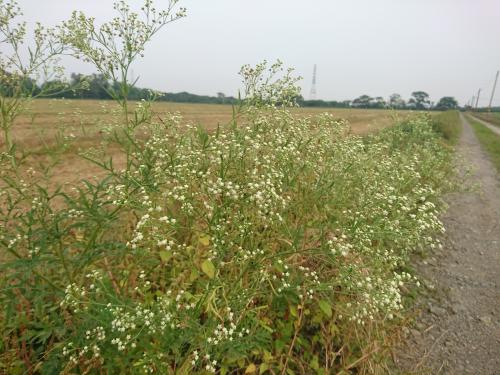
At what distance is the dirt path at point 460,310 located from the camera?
3.34 m

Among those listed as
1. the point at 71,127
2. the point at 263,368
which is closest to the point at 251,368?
the point at 263,368

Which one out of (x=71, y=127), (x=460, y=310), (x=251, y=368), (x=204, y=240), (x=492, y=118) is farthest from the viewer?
(x=492, y=118)

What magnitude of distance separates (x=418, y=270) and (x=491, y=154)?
54.9ft

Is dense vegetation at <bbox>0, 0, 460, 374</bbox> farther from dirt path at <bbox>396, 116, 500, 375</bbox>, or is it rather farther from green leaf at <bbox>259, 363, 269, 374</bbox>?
dirt path at <bbox>396, 116, 500, 375</bbox>

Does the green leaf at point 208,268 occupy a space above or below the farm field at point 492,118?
above

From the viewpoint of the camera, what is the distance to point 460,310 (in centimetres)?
416

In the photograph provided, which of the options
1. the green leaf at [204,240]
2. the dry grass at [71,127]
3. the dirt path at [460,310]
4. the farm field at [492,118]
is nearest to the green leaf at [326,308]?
the dirt path at [460,310]

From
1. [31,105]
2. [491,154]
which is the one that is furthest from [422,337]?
[491,154]

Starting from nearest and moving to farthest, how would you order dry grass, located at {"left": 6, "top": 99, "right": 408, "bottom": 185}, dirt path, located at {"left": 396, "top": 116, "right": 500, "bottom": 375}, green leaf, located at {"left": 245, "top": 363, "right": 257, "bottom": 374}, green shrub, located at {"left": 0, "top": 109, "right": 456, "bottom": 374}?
green shrub, located at {"left": 0, "top": 109, "right": 456, "bottom": 374}
green leaf, located at {"left": 245, "top": 363, "right": 257, "bottom": 374}
dirt path, located at {"left": 396, "top": 116, "right": 500, "bottom": 375}
dry grass, located at {"left": 6, "top": 99, "right": 408, "bottom": 185}

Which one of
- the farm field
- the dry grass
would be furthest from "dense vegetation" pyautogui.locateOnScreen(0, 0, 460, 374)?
the farm field

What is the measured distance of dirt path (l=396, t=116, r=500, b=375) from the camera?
3337mm

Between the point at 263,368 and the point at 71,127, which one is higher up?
the point at 71,127

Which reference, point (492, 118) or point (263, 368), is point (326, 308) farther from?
point (492, 118)

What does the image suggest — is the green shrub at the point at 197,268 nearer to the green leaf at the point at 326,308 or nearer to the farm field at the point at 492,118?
the green leaf at the point at 326,308
